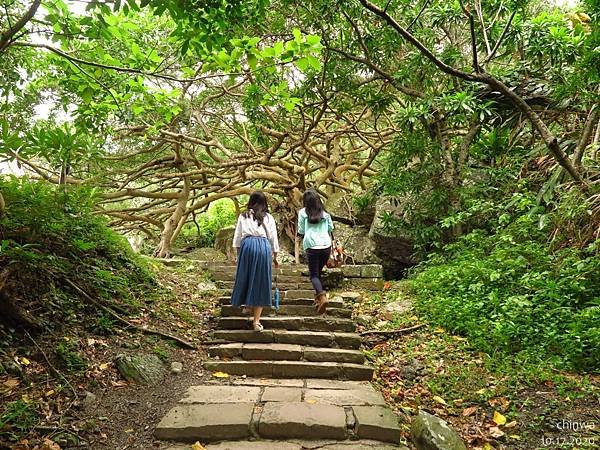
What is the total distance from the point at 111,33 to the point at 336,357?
157 inches

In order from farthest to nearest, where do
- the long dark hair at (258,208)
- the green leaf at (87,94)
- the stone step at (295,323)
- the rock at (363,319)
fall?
the rock at (363,319), the stone step at (295,323), the long dark hair at (258,208), the green leaf at (87,94)

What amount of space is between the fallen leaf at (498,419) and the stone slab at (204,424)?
6.81 feet

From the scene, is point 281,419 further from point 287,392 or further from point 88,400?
point 88,400

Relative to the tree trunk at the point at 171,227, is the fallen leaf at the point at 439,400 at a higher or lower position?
lower

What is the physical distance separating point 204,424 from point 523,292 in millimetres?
3853

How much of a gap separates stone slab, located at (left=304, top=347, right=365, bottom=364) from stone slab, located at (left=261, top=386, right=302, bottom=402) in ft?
2.34

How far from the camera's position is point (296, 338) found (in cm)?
470

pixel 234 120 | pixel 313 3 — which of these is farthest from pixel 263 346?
pixel 234 120

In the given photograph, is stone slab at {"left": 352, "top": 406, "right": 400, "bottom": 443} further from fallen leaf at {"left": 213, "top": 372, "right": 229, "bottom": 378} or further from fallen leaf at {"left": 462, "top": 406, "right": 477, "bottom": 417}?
fallen leaf at {"left": 213, "top": 372, "right": 229, "bottom": 378}

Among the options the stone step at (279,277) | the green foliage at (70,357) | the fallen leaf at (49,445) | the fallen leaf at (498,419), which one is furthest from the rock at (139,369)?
the stone step at (279,277)

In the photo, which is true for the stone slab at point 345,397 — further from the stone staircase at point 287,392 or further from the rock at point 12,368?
the rock at point 12,368

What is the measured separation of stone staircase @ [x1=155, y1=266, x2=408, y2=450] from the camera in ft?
9.62

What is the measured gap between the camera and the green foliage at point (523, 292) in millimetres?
3869

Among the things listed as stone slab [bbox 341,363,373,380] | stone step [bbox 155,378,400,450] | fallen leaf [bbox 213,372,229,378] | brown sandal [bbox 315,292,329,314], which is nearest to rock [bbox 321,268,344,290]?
brown sandal [bbox 315,292,329,314]
